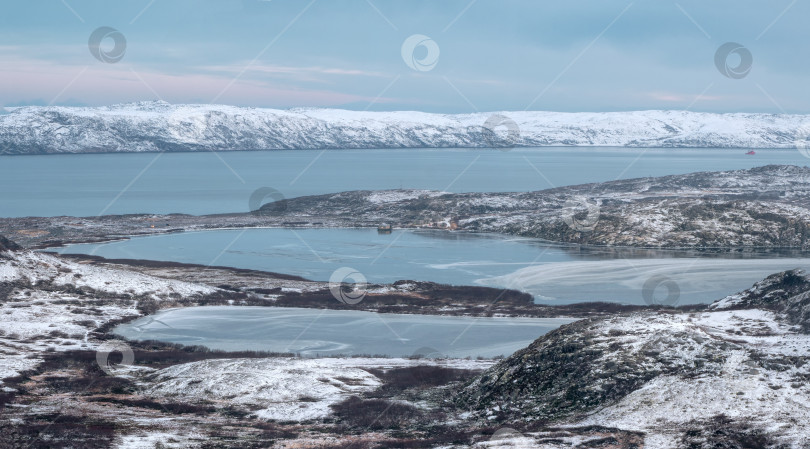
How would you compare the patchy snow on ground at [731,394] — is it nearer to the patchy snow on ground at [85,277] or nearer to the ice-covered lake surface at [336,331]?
the ice-covered lake surface at [336,331]

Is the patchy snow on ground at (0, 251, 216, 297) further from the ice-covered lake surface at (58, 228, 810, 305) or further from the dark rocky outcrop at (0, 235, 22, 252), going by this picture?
the ice-covered lake surface at (58, 228, 810, 305)

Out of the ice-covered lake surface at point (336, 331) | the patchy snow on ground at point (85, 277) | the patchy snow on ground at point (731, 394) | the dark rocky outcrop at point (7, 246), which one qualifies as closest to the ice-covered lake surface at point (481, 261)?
the ice-covered lake surface at point (336, 331)

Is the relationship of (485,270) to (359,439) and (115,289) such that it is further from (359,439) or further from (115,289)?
(359,439)

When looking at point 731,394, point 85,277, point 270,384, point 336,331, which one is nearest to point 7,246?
point 85,277

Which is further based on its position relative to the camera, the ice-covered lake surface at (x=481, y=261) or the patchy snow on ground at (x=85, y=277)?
the ice-covered lake surface at (x=481, y=261)

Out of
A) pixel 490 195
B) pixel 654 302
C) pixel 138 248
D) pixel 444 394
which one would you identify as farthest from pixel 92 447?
pixel 490 195

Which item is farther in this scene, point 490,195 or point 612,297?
point 490,195

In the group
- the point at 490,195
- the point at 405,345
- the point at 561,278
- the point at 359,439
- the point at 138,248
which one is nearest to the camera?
the point at 359,439
